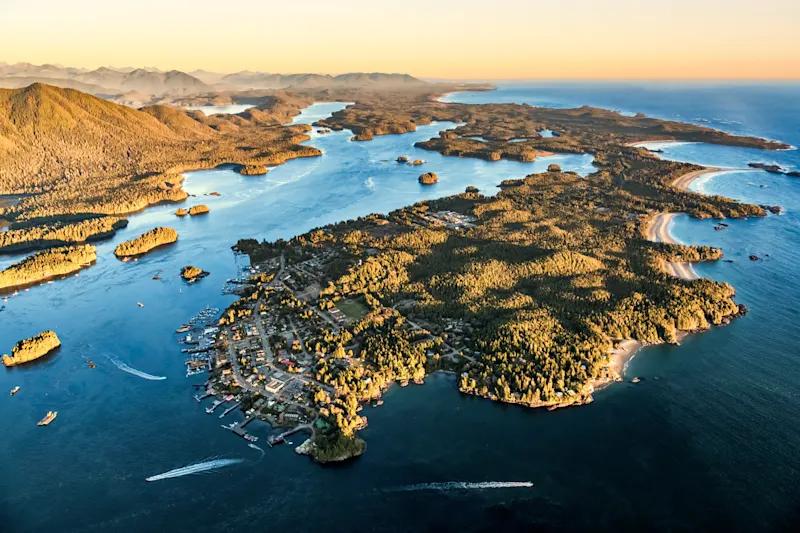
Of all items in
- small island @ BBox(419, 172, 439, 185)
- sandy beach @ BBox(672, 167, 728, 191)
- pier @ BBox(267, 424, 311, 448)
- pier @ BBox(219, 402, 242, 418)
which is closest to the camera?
pier @ BBox(267, 424, 311, 448)

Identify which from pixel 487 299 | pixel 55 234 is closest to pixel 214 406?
pixel 487 299

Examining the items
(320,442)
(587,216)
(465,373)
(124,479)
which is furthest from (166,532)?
(587,216)

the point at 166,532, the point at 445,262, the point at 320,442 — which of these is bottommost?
the point at 166,532

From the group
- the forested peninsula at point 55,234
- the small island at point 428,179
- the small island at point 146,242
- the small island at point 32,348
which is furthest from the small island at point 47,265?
the small island at point 428,179

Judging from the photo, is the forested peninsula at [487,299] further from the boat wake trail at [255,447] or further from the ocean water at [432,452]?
the boat wake trail at [255,447]

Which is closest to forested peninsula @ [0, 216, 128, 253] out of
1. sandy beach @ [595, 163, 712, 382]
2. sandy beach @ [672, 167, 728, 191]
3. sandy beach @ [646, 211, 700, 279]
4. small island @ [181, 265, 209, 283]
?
small island @ [181, 265, 209, 283]

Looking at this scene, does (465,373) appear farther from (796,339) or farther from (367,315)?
(796,339)

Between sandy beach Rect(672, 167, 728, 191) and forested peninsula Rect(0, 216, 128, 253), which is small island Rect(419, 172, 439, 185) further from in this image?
forested peninsula Rect(0, 216, 128, 253)
